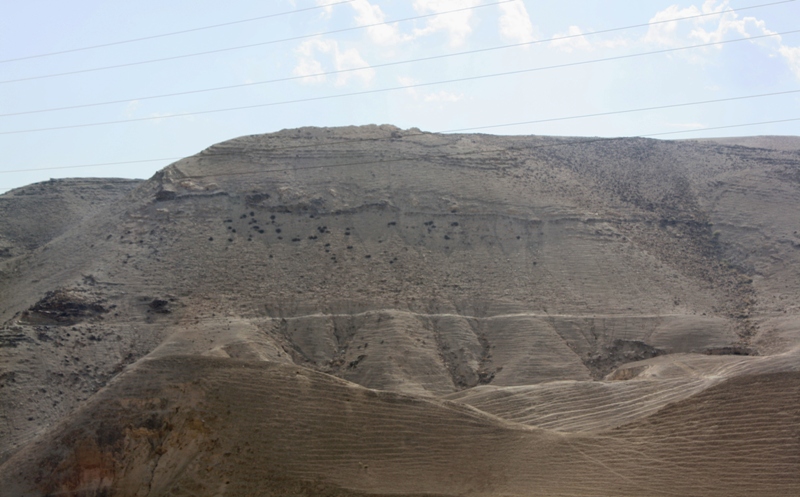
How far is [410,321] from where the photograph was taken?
3972cm

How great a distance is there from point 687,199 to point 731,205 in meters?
2.79

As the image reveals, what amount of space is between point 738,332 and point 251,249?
86.8 feet

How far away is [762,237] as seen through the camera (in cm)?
4909

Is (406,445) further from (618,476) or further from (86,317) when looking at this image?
(86,317)

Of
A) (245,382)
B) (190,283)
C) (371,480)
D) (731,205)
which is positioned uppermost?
(731,205)

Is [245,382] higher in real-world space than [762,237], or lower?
lower

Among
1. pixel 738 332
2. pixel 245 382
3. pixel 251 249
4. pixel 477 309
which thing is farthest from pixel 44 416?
pixel 738 332

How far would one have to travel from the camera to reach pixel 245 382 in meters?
27.4

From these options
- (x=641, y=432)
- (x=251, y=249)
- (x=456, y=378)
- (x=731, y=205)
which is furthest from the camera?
(x=731, y=205)

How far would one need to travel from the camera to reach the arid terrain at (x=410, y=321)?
25.3m

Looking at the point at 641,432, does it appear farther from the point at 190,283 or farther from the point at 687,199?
the point at 687,199

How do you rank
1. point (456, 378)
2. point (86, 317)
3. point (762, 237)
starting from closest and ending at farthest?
point (456, 378) → point (86, 317) → point (762, 237)

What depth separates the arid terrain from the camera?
25.3m

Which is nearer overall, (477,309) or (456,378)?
(456,378)
